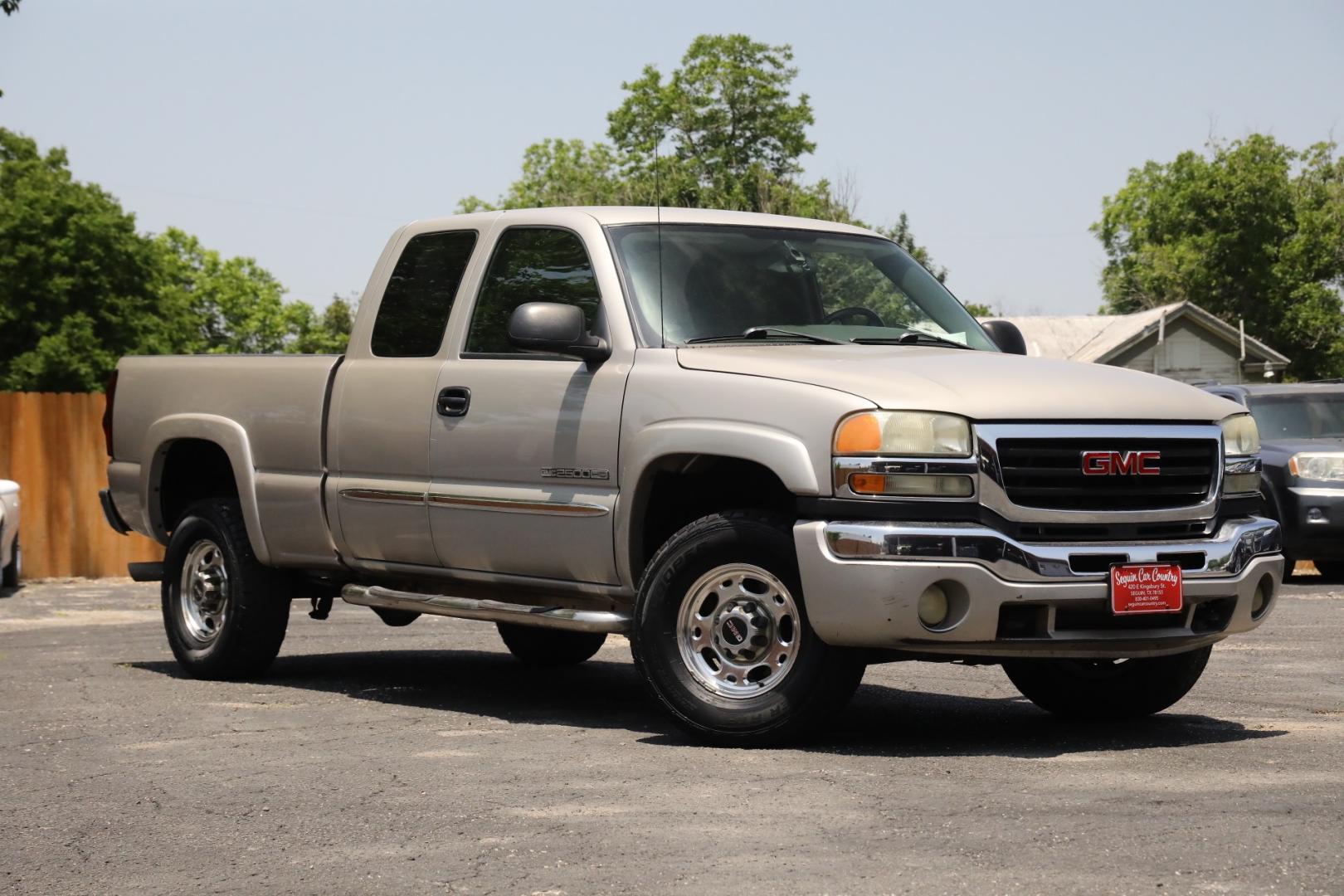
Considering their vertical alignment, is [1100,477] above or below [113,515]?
above

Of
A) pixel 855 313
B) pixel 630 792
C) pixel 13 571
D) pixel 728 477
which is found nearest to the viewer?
pixel 630 792

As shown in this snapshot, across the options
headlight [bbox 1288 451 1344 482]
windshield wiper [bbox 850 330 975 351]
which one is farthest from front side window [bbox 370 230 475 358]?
headlight [bbox 1288 451 1344 482]

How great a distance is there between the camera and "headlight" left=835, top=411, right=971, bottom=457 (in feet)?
21.1

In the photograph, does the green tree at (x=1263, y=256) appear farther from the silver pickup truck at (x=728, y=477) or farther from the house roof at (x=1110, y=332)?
the silver pickup truck at (x=728, y=477)

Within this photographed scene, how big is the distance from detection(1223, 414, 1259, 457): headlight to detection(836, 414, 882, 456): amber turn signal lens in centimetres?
149

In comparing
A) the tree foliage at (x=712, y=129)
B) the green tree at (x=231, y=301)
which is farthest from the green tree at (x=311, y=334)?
the tree foliage at (x=712, y=129)

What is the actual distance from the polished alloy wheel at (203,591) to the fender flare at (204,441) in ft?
1.20

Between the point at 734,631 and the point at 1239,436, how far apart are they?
6.86 ft

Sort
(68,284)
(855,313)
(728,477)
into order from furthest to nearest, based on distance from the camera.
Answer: (68,284)
(855,313)
(728,477)

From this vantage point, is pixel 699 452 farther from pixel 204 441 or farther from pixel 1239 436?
pixel 204 441

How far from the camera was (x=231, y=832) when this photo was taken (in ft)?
17.8

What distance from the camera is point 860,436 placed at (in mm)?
6461

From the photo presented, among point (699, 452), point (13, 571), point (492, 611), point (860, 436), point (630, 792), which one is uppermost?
point (860, 436)

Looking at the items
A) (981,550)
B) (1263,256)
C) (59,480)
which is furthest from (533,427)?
(1263,256)
